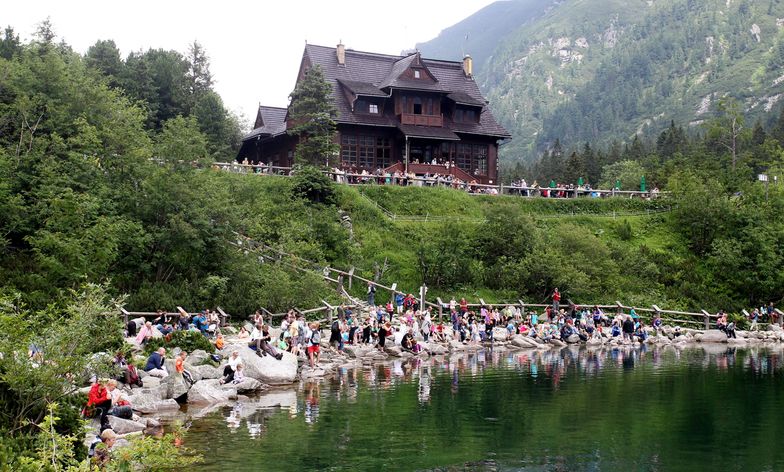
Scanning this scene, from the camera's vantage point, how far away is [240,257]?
43.5 meters

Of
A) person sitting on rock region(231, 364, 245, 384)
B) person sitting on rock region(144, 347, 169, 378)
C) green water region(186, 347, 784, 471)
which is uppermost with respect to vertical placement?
person sitting on rock region(144, 347, 169, 378)

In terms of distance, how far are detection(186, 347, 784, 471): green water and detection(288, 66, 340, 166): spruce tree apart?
991 inches

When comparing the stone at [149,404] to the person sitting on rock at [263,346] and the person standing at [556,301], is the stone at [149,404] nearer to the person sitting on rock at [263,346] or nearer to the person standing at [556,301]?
the person sitting on rock at [263,346]

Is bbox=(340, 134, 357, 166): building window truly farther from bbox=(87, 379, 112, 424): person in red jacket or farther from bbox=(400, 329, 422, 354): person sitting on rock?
bbox=(87, 379, 112, 424): person in red jacket

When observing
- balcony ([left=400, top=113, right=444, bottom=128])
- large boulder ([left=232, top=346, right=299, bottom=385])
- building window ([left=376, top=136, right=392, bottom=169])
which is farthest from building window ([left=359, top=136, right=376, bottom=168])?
large boulder ([left=232, top=346, right=299, bottom=385])

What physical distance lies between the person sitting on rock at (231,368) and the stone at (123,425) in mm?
7015

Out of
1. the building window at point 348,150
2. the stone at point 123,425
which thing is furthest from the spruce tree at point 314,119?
the stone at point 123,425

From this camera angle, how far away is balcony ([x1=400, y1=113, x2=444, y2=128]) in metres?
65.1

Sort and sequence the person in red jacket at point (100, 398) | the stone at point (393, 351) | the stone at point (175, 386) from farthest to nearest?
the stone at point (393, 351)
the stone at point (175, 386)
the person in red jacket at point (100, 398)

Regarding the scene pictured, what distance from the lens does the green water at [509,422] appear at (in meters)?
19.6

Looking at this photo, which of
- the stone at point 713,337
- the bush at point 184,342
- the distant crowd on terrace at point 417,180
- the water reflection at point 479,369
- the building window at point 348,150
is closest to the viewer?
the water reflection at point 479,369

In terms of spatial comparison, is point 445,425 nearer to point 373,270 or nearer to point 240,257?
point 240,257

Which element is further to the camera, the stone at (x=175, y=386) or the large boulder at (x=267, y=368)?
the large boulder at (x=267, y=368)

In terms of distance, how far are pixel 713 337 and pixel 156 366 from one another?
35.7 meters
